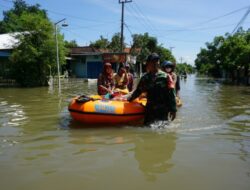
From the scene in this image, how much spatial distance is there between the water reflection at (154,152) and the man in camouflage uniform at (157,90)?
1.70 ft

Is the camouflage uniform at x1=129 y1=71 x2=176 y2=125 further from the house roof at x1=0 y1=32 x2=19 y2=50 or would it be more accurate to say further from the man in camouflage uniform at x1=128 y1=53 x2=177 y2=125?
the house roof at x1=0 y1=32 x2=19 y2=50

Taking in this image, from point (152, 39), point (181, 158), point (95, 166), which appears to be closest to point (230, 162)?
point (181, 158)

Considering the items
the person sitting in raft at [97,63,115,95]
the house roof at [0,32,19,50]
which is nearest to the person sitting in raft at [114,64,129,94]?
the person sitting in raft at [97,63,115,95]

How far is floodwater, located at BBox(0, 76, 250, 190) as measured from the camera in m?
4.55

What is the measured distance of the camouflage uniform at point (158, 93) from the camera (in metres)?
7.18

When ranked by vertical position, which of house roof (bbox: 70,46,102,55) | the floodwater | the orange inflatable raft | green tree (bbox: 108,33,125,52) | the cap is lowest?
the floodwater

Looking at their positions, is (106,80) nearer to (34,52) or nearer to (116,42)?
(34,52)

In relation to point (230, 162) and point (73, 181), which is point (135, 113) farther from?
point (73, 181)

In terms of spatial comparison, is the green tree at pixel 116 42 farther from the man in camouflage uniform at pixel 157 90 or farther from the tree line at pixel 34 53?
the man in camouflage uniform at pixel 157 90

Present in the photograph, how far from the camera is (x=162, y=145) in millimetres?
6570

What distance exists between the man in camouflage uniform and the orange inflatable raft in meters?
0.58

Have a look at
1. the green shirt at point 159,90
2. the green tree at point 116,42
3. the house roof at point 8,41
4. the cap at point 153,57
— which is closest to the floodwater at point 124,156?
the green shirt at point 159,90

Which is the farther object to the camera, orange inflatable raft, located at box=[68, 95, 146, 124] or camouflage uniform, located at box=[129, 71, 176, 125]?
orange inflatable raft, located at box=[68, 95, 146, 124]

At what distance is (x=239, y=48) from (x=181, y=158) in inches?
1286
